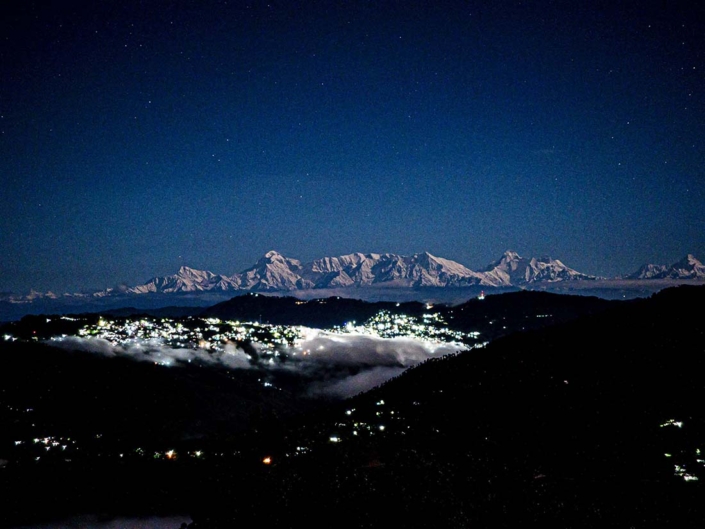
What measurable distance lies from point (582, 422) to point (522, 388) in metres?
38.5

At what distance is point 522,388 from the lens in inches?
7515

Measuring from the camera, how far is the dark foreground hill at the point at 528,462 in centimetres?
10025

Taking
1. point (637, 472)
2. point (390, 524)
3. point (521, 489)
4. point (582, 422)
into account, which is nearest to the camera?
point (390, 524)

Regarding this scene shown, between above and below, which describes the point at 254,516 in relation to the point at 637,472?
below

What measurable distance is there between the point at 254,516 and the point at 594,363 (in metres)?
147

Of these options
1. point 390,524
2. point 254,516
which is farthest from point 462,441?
point 254,516

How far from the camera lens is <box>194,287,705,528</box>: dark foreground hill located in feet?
329

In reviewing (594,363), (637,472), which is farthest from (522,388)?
(637,472)

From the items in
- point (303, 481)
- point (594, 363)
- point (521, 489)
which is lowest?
point (303, 481)

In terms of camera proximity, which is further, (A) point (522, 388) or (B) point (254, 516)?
(A) point (522, 388)

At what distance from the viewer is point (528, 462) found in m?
130

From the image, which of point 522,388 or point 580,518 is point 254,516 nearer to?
point 580,518

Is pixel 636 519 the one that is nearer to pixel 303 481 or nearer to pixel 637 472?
pixel 637 472

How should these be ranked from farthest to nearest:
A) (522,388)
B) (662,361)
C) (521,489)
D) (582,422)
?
(522,388), (662,361), (582,422), (521,489)
